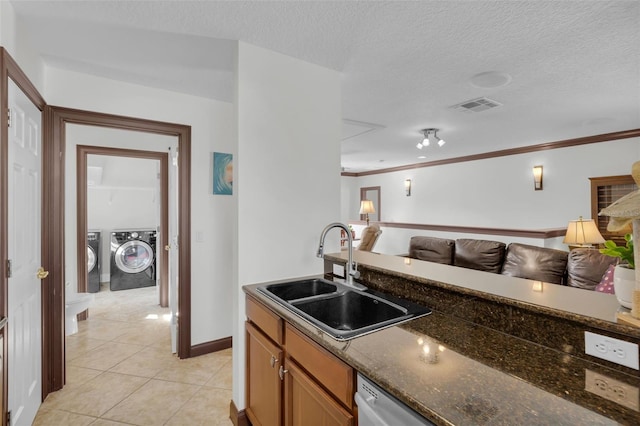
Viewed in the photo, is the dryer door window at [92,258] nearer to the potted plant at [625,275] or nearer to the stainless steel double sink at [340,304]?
the stainless steel double sink at [340,304]

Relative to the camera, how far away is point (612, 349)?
913 mm

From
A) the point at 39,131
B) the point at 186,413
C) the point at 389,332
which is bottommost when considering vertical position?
the point at 186,413

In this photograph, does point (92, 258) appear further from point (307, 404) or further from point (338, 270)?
point (307, 404)

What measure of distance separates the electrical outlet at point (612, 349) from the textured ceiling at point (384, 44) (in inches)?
61.8

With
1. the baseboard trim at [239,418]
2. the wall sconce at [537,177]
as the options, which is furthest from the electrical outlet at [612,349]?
the wall sconce at [537,177]

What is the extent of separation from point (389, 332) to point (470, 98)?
8.39ft

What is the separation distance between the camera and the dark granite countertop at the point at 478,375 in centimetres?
72

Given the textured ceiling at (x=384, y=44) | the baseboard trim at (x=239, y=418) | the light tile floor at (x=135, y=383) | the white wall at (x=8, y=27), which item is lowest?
the light tile floor at (x=135, y=383)

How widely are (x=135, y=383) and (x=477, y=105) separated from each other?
388 cm

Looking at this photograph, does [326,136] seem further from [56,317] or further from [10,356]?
[56,317]

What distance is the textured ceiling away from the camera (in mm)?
1601

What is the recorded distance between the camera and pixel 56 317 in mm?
2258

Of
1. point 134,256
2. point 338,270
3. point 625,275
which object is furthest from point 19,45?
point 134,256

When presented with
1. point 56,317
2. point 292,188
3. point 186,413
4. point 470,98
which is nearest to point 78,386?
point 56,317
